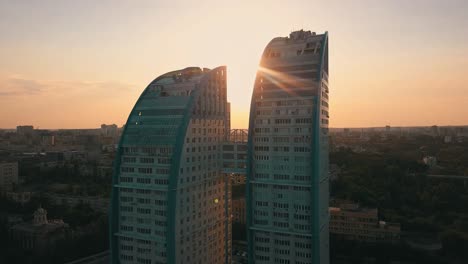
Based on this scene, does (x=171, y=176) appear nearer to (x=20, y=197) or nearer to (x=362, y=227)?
(x=362, y=227)

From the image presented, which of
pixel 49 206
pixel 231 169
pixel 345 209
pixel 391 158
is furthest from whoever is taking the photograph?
pixel 391 158

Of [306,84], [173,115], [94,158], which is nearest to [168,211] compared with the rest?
[173,115]

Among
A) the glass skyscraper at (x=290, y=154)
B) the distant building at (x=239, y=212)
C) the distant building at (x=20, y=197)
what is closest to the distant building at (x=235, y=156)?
the glass skyscraper at (x=290, y=154)

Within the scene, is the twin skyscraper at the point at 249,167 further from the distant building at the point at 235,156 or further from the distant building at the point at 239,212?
the distant building at the point at 239,212

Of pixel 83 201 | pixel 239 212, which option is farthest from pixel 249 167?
pixel 83 201

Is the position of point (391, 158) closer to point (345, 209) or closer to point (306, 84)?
point (345, 209)

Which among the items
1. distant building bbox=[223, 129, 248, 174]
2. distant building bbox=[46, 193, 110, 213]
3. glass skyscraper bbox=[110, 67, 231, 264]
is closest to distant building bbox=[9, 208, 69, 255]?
distant building bbox=[46, 193, 110, 213]
